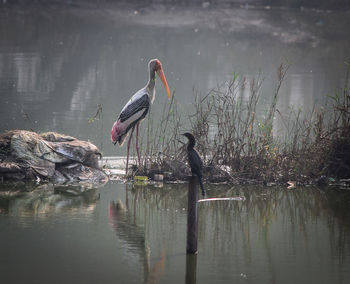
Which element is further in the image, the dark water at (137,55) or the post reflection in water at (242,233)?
the dark water at (137,55)

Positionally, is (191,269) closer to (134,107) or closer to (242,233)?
(242,233)

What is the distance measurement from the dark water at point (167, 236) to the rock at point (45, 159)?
42 centimetres

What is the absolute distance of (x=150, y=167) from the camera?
9.60 meters

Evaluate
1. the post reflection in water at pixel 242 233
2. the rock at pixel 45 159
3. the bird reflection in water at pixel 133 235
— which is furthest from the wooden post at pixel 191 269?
the rock at pixel 45 159

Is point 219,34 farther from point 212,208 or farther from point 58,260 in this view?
point 58,260

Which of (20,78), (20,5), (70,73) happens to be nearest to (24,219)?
(20,78)

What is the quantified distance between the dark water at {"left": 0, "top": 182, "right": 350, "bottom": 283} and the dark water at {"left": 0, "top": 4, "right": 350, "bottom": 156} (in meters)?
3.44

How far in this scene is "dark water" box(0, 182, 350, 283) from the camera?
19.0ft

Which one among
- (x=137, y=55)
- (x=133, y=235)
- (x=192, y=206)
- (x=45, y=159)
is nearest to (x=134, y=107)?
(x=45, y=159)

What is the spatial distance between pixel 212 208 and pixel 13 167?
107 inches

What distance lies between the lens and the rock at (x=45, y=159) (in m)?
9.19

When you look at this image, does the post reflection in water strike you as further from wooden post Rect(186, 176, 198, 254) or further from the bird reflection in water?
wooden post Rect(186, 176, 198, 254)

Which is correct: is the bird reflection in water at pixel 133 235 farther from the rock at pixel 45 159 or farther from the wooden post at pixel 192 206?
the rock at pixel 45 159

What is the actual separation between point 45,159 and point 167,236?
3.07 meters
